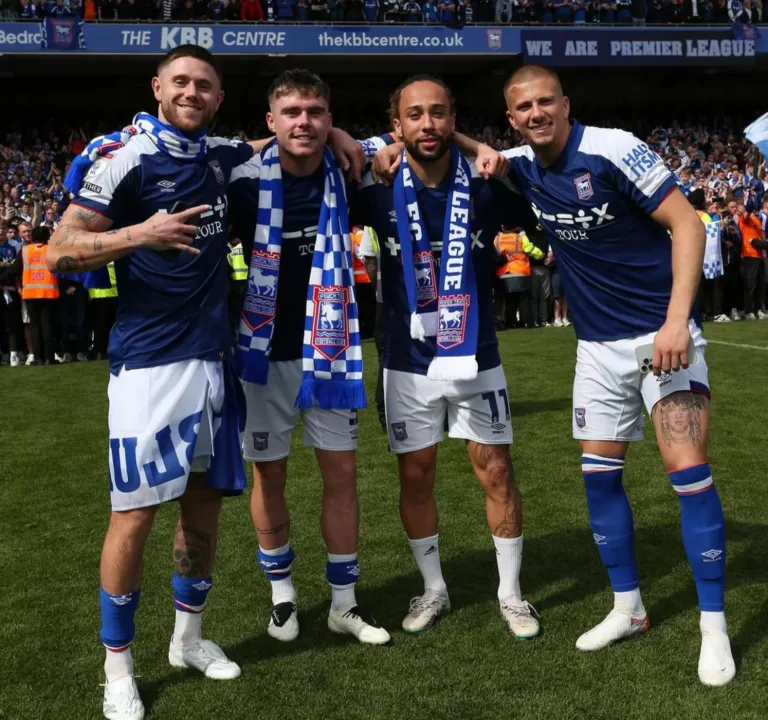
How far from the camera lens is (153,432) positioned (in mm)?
3070

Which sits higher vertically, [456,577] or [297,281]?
[297,281]

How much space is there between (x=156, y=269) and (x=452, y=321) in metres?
1.16

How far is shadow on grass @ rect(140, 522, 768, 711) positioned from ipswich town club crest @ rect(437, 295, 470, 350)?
1.14m

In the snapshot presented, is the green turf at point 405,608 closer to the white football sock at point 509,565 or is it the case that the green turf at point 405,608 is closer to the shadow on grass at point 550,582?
the shadow on grass at point 550,582

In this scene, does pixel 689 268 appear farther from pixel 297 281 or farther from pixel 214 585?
pixel 214 585

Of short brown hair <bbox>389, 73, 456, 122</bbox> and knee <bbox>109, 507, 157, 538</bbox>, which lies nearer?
knee <bbox>109, 507, 157, 538</bbox>

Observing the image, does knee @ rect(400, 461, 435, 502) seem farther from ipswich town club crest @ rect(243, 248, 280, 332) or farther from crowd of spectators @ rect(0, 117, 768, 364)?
crowd of spectators @ rect(0, 117, 768, 364)

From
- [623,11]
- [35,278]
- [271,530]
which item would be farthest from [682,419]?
[623,11]

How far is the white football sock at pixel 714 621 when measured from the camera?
3.17 metres

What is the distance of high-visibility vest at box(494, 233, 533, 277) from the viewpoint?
14914 mm

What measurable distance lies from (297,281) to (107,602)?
4.63ft

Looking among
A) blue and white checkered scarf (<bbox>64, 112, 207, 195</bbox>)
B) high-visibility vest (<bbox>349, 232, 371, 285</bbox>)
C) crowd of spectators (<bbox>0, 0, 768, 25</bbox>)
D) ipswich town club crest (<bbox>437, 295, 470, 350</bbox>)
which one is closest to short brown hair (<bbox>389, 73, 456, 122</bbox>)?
ipswich town club crest (<bbox>437, 295, 470, 350</bbox>)

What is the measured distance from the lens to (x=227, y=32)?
24797mm

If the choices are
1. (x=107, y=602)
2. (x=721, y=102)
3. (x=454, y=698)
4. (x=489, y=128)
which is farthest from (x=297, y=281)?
(x=721, y=102)
